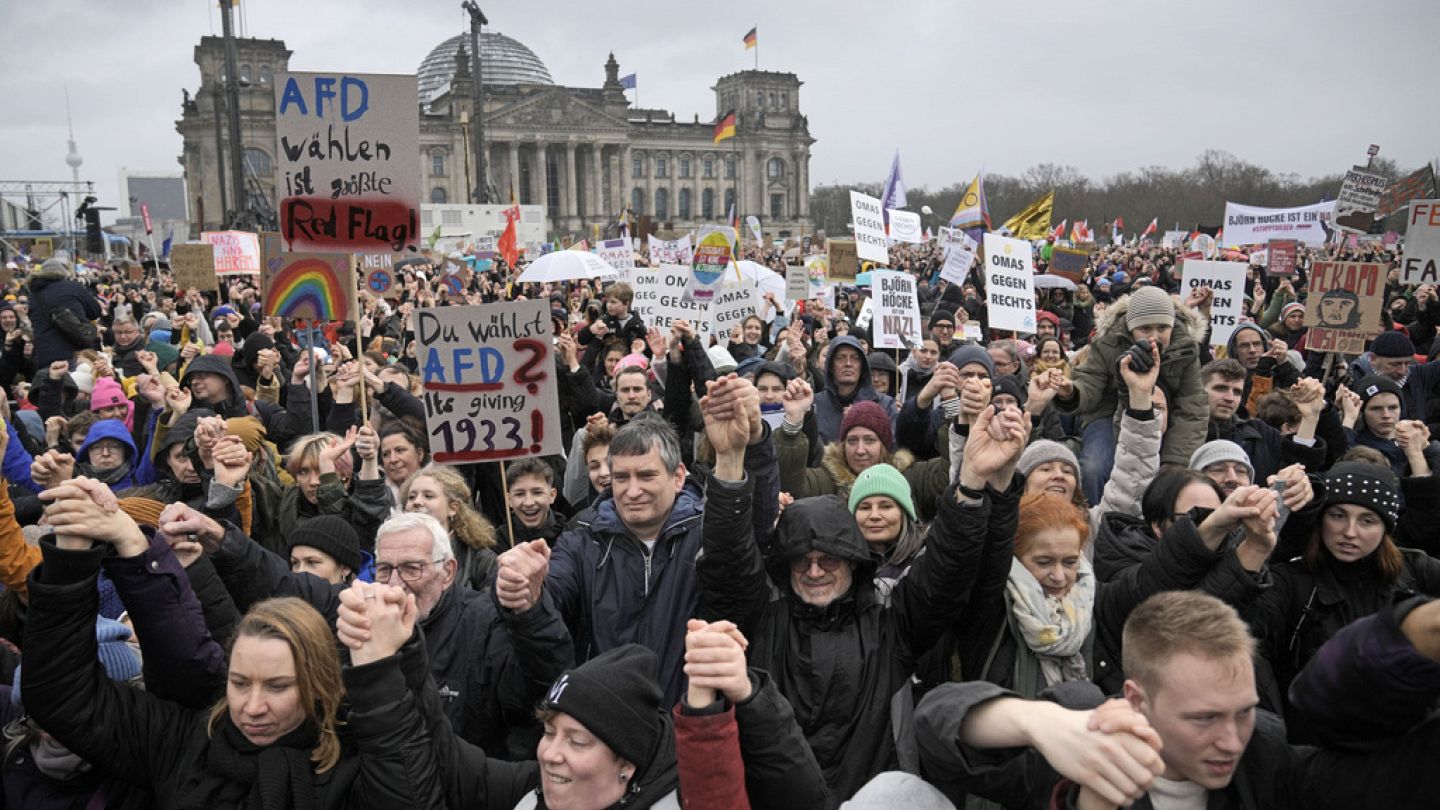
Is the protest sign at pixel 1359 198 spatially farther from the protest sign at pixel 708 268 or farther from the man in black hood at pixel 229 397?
the man in black hood at pixel 229 397

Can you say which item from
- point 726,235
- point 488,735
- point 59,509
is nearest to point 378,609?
point 59,509

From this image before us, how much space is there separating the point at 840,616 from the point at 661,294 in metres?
7.00

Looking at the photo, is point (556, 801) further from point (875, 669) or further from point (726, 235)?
point (726, 235)

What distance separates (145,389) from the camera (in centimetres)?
523

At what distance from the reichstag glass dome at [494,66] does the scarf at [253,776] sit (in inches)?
3908

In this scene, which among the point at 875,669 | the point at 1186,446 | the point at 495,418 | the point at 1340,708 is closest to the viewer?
the point at 1340,708

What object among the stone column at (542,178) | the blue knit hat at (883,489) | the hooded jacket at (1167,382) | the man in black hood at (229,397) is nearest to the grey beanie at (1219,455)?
the hooded jacket at (1167,382)

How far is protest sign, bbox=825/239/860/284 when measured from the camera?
12.9 metres

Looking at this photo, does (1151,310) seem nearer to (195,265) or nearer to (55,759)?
(55,759)

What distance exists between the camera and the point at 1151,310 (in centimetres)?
524

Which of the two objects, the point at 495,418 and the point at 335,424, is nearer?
the point at 495,418

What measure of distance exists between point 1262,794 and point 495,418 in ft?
10.8

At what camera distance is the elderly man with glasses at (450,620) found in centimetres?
283

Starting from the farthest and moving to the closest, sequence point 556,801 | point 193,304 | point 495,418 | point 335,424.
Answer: point 193,304 < point 335,424 < point 495,418 < point 556,801
